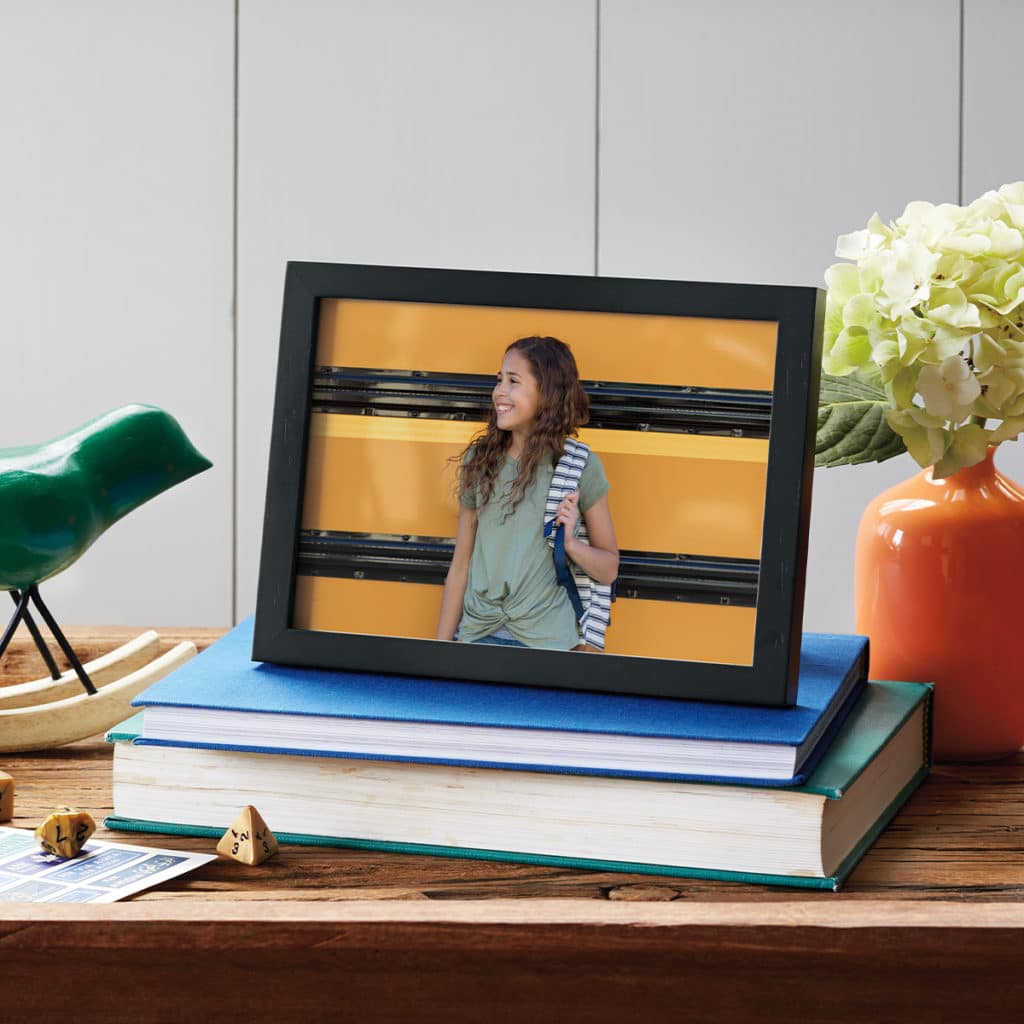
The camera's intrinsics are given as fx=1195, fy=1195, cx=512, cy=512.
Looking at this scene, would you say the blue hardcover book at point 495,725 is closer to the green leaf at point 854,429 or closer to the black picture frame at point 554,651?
the black picture frame at point 554,651

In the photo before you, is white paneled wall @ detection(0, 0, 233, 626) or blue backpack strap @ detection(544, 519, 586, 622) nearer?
blue backpack strap @ detection(544, 519, 586, 622)

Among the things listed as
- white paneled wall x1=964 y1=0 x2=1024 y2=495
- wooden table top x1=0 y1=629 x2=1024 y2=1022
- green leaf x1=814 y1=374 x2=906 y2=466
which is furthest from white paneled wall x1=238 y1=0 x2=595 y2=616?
wooden table top x1=0 y1=629 x2=1024 y2=1022

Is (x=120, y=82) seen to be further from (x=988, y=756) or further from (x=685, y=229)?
(x=988, y=756)

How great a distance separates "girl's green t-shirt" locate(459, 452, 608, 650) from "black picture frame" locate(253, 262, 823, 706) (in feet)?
0.04

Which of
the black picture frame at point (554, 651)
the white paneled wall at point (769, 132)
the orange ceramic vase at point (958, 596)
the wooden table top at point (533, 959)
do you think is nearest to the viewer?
the wooden table top at point (533, 959)

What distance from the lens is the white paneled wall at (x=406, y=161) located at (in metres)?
2.22

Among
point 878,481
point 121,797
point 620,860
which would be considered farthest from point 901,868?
point 878,481

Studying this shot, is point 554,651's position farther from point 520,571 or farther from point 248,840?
point 248,840

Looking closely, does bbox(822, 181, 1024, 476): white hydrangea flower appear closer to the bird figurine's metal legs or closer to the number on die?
the number on die

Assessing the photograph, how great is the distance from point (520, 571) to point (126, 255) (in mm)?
1914

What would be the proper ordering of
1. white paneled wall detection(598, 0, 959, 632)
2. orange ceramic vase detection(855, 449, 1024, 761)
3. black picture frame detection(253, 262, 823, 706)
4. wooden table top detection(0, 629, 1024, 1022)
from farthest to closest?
white paneled wall detection(598, 0, 959, 632) < orange ceramic vase detection(855, 449, 1024, 761) < black picture frame detection(253, 262, 823, 706) < wooden table top detection(0, 629, 1024, 1022)

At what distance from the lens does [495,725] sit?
21.0 inches

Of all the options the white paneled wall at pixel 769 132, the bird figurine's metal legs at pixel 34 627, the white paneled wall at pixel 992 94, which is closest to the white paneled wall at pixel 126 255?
the white paneled wall at pixel 769 132

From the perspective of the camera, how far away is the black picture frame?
572 millimetres
